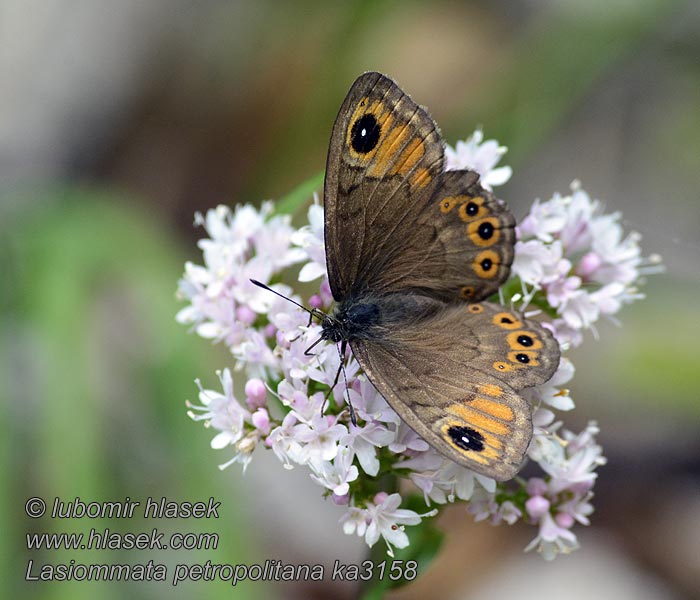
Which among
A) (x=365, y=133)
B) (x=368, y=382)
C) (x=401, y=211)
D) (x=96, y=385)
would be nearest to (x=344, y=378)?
(x=368, y=382)

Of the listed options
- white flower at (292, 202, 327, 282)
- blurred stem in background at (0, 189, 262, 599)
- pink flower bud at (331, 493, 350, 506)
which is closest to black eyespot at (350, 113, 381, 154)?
white flower at (292, 202, 327, 282)

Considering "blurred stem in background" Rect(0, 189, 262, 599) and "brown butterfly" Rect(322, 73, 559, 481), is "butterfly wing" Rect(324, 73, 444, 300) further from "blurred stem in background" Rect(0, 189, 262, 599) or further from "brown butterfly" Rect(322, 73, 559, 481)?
"blurred stem in background" Rect(0, 189, 262, 599)

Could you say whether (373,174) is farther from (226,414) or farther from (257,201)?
(257,201)

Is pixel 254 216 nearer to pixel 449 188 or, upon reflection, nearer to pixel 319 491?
pixel 449 188

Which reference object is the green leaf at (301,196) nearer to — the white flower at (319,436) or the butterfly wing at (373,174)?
the butterfly wing at (373,174)

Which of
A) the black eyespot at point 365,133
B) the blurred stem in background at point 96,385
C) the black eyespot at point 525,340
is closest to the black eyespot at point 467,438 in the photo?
the black eyespot at point 525,340

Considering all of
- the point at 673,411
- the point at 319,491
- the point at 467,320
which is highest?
the point at 467,320

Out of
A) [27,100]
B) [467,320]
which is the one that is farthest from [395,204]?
[27,100]

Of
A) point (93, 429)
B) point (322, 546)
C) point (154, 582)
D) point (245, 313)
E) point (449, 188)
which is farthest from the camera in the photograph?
point (322, 546)
